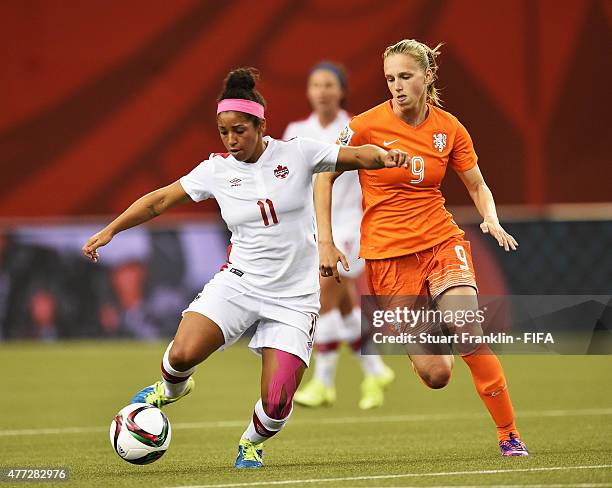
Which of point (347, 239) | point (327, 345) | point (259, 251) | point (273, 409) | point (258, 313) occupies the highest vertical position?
point (259, 251)

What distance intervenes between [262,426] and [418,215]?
4.68 ft

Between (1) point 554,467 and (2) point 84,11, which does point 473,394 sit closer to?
(1) point 554,467

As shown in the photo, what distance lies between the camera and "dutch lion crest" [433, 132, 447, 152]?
7004mm

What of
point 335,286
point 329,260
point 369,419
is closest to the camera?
point 329,260

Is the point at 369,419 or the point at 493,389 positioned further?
the point at 369,419

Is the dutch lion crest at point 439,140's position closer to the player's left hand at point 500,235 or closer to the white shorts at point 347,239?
the player's left hand at point 500,235

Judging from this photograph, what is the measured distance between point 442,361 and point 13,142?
11.6 meters

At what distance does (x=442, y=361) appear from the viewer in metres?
6.81

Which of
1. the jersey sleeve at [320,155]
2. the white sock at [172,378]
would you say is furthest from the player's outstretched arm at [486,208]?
the white sock at [172,378]

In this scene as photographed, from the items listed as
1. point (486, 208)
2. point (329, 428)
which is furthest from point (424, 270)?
point (329, 428)

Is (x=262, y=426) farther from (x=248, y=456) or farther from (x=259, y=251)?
(x=259, y=251)

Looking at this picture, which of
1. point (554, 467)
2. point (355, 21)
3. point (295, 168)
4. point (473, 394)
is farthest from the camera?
point (355, 21)

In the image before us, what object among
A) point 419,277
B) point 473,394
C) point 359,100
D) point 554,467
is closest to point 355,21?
point 359,100

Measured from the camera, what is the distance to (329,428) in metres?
8.64
